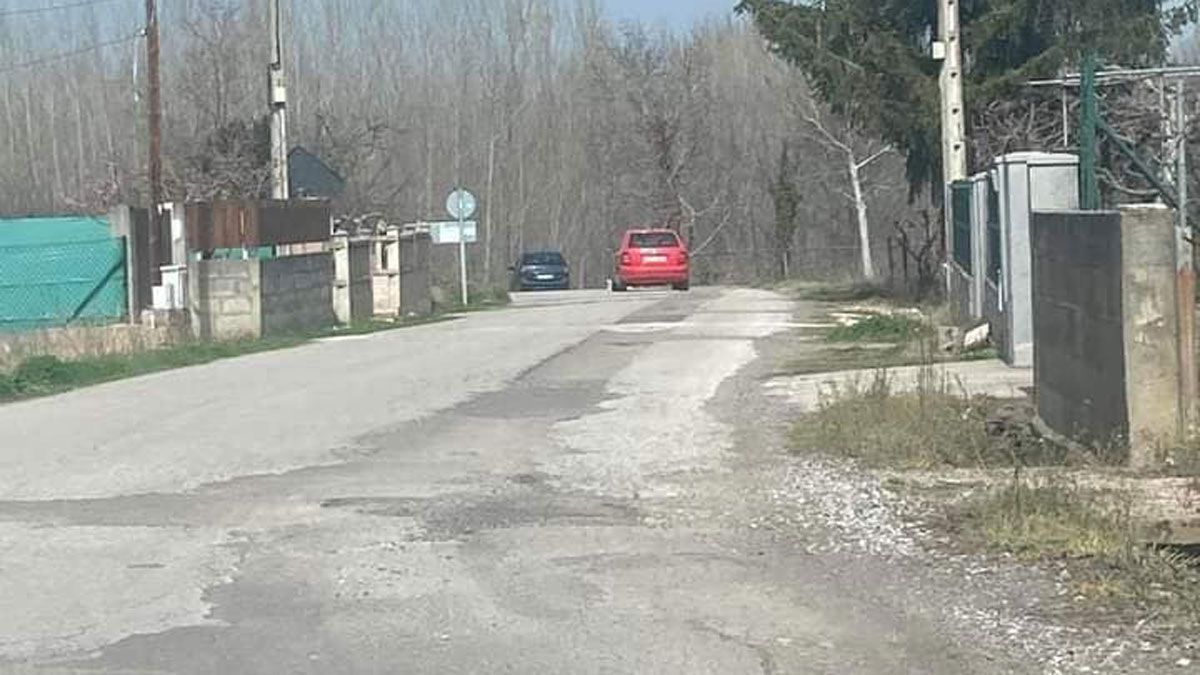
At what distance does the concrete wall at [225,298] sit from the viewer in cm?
2620

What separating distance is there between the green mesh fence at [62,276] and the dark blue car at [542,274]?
27575mm

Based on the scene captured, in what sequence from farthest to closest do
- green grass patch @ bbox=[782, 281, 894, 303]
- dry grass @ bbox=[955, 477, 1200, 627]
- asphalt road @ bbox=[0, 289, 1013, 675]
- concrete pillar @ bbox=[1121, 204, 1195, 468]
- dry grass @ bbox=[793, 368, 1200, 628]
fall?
green grass patch @ bbox=[782, 281, 894, 303] → concrete pillar @ bbox=[1121, 204, 1195, 468] → dry grass @ bbox=[793, 368, 1200, 628] → dry grass @ bbox=[955, 477, 1200, 627] → asphalt road @ bbox=[0, 289, 1013, 675]

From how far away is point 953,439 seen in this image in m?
12.2

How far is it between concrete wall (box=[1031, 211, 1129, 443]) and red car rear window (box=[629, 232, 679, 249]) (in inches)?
1250

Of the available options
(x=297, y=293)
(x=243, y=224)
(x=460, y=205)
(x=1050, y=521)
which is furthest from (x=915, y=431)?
(x=460, y=205)

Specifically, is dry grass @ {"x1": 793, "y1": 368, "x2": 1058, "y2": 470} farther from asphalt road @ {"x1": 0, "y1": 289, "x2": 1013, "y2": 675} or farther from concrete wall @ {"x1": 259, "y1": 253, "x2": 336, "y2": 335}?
concrete wall @ {"x1": 259, "y1": 253, "x2": 336, "y2": 335}

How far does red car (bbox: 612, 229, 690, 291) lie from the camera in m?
45.6

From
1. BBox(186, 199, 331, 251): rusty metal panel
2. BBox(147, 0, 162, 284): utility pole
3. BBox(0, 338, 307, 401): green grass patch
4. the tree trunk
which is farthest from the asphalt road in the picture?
the tree trunk

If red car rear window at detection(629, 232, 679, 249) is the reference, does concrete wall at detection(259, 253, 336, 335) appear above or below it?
below

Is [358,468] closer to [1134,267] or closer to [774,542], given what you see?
[774,542]

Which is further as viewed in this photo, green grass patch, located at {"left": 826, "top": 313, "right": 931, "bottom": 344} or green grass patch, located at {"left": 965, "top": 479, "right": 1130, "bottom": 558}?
green grass patch, located at {"left": 826, "top": 313, "right": 931, "bottom": 344}

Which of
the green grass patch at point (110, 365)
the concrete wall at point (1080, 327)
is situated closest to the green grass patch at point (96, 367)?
the green grass patch at point (110, 365)

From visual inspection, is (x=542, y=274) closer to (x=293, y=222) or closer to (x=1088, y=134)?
(x=293, y=222)

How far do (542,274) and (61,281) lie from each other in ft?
91.9
